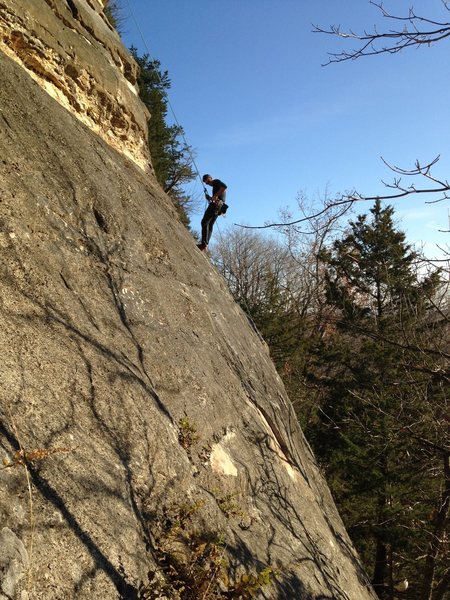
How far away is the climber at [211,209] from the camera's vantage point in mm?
9305

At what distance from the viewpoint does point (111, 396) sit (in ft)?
11.2

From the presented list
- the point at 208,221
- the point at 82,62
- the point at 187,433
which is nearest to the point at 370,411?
the point at 208,221

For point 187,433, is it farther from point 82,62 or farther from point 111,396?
point 82,62

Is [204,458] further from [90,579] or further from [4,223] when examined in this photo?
[4,223]

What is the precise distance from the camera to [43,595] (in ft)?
7.18

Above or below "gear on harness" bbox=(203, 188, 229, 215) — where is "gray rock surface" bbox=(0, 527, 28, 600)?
below

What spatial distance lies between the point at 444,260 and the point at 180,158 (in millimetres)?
17916

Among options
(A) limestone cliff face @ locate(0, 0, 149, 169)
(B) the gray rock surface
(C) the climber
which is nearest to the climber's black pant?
(C) the climber

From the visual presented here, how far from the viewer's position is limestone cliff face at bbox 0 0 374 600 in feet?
8.41

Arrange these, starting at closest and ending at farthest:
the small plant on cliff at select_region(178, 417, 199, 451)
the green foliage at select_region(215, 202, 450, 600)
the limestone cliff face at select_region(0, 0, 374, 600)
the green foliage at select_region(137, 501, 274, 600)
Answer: the limestone cliff face at select_region(0, 0, 374, 600) → the green foliage at select_region(137, 501, 274, 600) → the small plant on cliff at select_region(178, 417, 199, 451) → the green foliage at select_region(215, 202, 450, 600)

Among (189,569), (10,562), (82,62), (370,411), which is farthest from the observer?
(370,411)

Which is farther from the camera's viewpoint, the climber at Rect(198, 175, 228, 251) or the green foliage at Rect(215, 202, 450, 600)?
the climber at Rect(198, 175, 228, 251)

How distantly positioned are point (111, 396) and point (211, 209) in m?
6.60

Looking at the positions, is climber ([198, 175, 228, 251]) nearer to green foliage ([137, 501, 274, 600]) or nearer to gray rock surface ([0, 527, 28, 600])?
green foliage ([137, 501, 274, 600])
